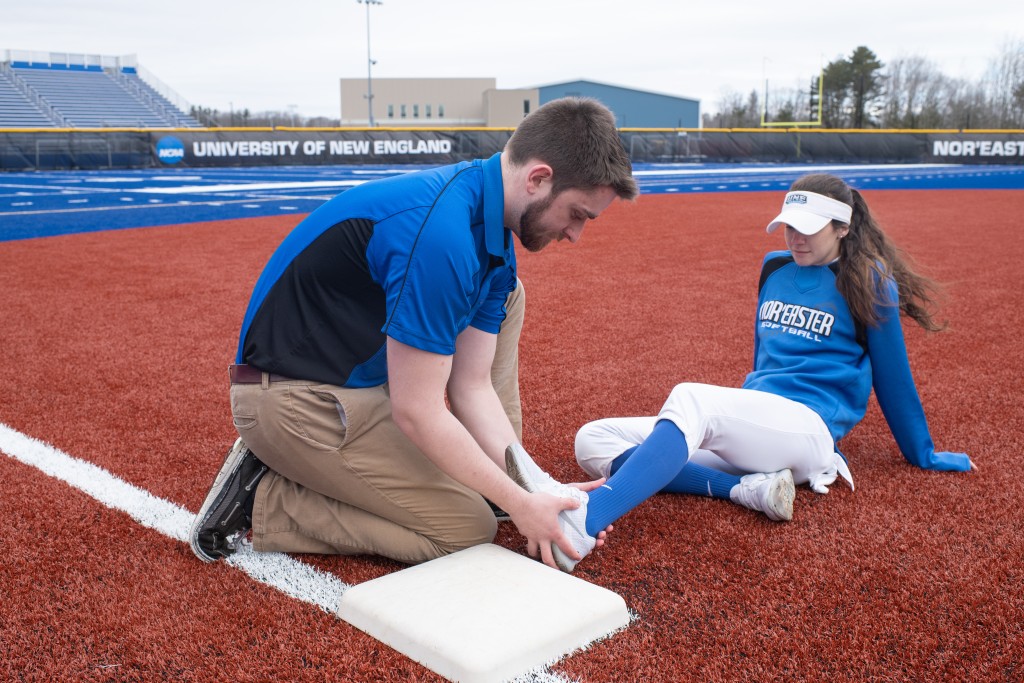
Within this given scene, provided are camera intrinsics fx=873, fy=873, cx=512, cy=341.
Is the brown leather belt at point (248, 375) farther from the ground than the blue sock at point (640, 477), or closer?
farther from the ground

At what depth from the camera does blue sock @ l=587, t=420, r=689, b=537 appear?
2.52 meters

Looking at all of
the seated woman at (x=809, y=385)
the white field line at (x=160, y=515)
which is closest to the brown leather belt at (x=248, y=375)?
the white field line at (x=160, y=515)

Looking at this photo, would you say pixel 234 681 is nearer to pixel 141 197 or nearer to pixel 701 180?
pixel 141 197

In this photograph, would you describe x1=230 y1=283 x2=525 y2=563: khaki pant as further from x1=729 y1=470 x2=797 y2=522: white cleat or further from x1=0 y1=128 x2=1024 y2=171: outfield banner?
x1=0 y1=128 x2=1024 y2=171: outfield banner

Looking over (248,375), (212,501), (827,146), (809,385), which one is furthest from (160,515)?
(827,146)

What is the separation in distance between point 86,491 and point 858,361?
107 inches

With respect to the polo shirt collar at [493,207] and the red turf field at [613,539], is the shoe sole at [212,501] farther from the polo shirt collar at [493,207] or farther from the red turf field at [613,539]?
the polo shirt collar at [493,207]

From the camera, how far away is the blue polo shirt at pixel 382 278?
2.07 m

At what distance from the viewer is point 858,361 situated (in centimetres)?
309

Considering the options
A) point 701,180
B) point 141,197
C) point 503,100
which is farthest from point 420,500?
point 503,100

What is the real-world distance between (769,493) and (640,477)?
0.47 m

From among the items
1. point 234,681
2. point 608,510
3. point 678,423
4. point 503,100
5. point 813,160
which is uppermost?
point 503,100

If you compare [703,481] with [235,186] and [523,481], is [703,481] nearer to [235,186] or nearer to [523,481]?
[523,481]

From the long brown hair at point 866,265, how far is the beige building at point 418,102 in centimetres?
7093
